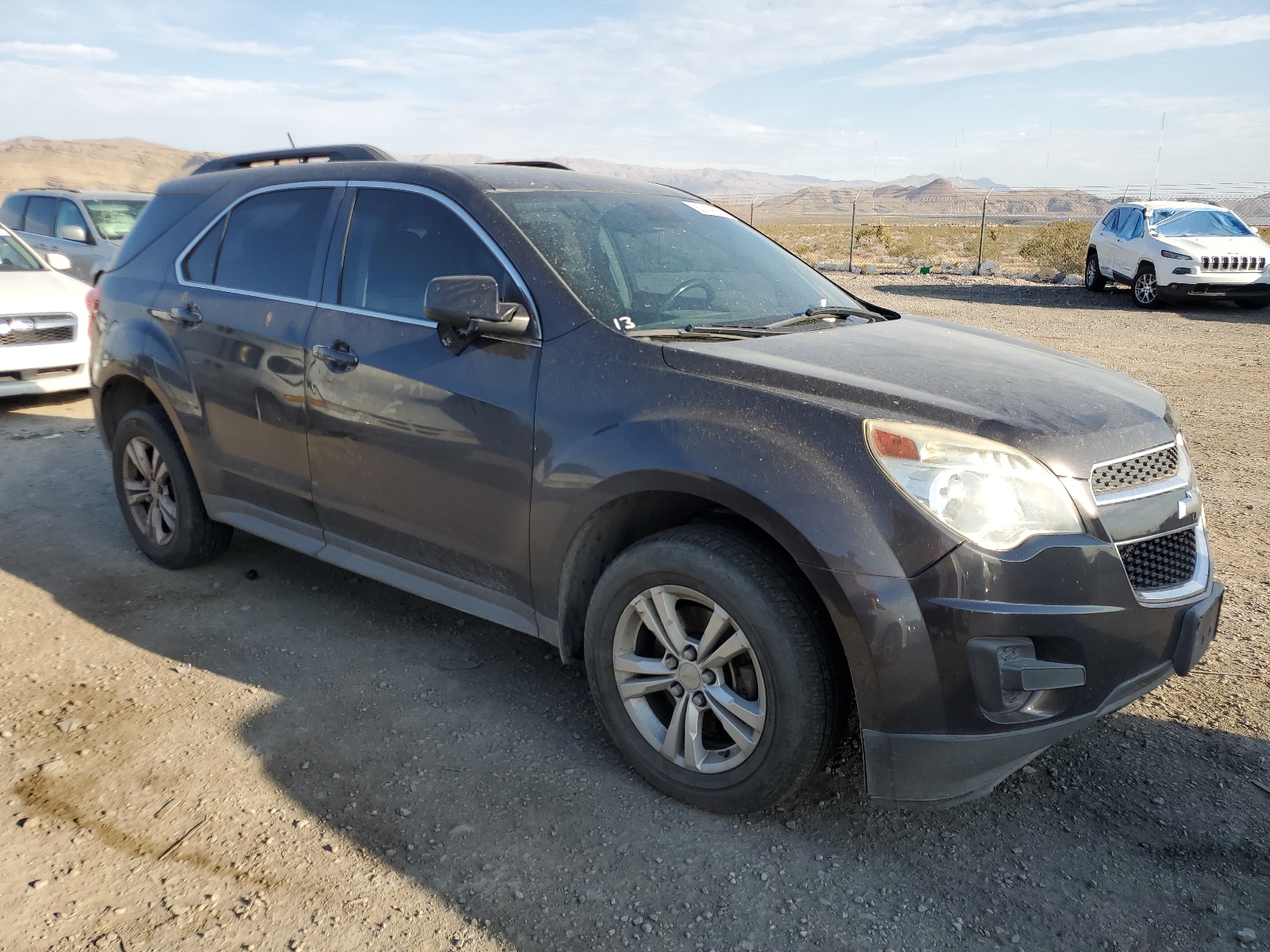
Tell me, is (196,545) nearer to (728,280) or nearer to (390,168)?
(390,168)

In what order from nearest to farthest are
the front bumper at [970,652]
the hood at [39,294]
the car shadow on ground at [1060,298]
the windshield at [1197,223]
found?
1. the front bumper at [970,652]
2. the hood at [39,294]
3. the car shadow on ground at [1060,298]
4. the windshield at [1197,223]

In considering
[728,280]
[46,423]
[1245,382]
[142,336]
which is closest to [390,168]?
[728,280]

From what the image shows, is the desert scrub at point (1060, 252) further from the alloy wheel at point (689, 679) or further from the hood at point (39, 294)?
the alloy wheel at point (689, 679)

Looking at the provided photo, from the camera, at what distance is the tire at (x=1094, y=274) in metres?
18.2

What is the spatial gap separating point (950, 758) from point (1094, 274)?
18.1 meters

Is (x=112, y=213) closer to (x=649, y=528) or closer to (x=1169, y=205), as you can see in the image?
(x=649, y=528)

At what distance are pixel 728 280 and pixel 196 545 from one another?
9.20 ft

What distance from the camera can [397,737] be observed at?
335 cm

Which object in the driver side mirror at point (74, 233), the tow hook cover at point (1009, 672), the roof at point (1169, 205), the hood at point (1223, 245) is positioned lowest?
the tow hook cover at point (1009, 672)

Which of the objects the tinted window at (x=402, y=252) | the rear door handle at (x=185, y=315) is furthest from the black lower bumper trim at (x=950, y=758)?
the rear door handle at (x=185, y=315)

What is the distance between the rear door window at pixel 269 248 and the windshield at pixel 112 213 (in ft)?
29.6

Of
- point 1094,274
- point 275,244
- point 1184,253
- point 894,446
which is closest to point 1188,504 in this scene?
point 894,446

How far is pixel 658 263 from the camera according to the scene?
11.6 ft

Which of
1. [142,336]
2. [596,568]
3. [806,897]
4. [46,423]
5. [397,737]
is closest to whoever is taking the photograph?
[806,897]
